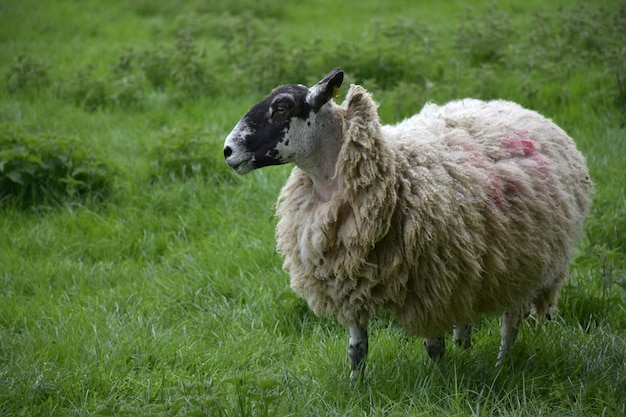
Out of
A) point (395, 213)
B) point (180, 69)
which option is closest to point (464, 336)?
point (395, 213)

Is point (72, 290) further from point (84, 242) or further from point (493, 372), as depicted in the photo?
point (493, 372)

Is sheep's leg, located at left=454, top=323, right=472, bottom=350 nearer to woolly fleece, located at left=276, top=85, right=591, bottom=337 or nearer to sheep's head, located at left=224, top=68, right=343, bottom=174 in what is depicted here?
woolly fleece, located at left=276, top=85, right=591, bottom=337

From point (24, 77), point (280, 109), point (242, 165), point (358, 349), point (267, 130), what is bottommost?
point (358, 349)

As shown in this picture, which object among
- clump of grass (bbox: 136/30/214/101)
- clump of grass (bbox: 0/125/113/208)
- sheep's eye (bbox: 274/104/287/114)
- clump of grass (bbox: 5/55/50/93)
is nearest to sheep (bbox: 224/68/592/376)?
sheep's eye (bbox: 274/104/287/114)

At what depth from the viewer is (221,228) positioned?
19.2ft

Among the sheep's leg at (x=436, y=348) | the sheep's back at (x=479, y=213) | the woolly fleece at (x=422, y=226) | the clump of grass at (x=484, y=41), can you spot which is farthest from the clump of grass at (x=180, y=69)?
the sheep's leg at (x=436, y=348)

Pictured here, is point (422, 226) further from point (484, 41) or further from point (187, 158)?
point (484, 41)

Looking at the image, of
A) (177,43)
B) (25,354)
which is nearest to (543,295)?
(25,354)

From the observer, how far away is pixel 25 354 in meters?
4.11

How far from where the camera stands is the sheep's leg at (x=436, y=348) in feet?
12.6

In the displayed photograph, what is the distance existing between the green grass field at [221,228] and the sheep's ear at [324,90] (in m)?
1.38

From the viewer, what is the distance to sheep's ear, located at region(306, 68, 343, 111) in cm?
354

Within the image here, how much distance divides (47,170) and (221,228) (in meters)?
1.69

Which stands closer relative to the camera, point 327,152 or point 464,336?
point 327,152
